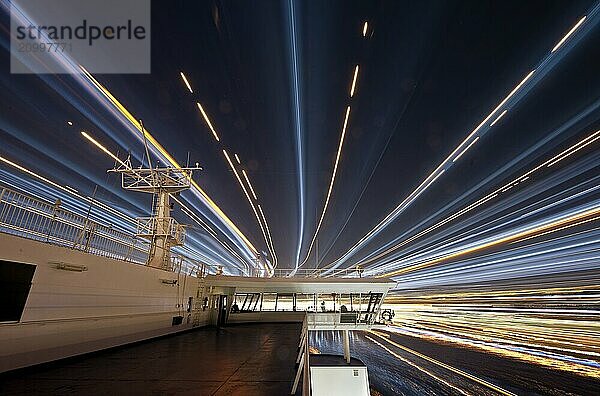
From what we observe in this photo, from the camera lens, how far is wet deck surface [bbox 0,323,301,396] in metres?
4.32

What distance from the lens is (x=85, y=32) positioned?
8562 millimetres

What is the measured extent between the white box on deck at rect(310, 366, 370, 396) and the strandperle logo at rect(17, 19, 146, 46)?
25.0 meters

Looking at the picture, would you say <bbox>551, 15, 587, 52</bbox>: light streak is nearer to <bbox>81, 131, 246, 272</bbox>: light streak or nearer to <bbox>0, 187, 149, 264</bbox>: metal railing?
<bbox>0, 187, 149, 264</bbox>: metal railing

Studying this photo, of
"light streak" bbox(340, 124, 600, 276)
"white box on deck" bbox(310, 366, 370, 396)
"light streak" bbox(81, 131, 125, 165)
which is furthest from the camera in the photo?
"white box on deck" bbox(310, 366, 370, 396)

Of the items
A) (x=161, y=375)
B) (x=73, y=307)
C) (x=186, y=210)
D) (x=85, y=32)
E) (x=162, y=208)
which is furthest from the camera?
(x=186, y=210)

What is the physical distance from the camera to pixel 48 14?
8.12 meters

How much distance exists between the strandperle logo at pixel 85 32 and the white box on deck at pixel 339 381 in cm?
2505

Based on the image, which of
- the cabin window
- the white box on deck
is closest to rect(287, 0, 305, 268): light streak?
the cabin window

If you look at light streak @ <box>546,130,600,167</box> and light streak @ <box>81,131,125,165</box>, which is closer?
light streak @ <box>81,131,125,165</box>

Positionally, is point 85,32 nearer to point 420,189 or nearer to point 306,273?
point 306,273

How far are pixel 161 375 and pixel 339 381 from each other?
23.8 m

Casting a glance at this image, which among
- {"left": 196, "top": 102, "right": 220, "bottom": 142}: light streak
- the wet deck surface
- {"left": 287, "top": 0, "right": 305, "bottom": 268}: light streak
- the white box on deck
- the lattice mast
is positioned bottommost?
the white box on deck

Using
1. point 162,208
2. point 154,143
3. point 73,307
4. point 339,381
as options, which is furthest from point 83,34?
point 339,381

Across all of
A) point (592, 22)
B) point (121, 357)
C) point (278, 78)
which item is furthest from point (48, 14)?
point (592, 22)
